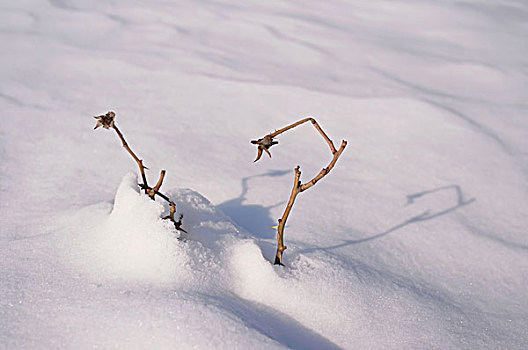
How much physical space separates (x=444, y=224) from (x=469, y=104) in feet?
4.76

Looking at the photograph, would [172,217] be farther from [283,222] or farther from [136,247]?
[283,222]

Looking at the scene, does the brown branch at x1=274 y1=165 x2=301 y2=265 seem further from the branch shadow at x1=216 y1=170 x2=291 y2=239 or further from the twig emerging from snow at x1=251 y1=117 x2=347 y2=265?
the branch shadow at x1=216 y1=170 x2=291 y2=239

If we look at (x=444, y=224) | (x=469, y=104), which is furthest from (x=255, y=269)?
(x=469, y=104)

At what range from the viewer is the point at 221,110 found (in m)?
2.63

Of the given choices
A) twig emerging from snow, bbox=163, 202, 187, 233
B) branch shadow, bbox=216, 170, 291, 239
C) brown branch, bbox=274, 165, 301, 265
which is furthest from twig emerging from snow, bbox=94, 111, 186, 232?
branch shadow, bbox=216, 170, 291, 239

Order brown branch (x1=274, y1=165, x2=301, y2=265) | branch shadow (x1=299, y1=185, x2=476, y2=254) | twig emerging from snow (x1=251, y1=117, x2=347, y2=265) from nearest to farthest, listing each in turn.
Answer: twig emerging from snow (x1=251, y1=117, x2=347, y2=265), brown branch (x1=274, y1=165, x2=301, y2=265), branch shadow (x1=299, y1=185, x2=476, y2=254)

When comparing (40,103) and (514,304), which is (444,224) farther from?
(40,103)

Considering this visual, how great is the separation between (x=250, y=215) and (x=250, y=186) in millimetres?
215

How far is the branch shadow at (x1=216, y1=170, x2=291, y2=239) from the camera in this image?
5.35 feet

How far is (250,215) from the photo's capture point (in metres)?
1.73

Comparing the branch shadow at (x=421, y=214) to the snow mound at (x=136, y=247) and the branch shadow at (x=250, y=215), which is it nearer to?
the branch shadow at (x=250, y=215)

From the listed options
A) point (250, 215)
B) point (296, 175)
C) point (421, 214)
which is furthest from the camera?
point (421, 214)

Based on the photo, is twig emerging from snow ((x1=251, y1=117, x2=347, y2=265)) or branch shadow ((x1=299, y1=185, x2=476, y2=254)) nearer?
twig emerging from snow ((x1=251, y1=117, x2=347, y2=265))

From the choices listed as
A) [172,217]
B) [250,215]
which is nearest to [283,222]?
[172,217]
